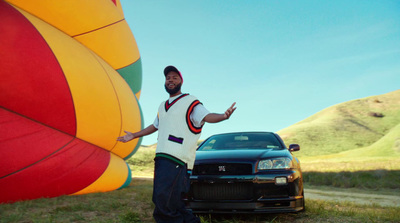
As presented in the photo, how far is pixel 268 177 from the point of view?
435cm

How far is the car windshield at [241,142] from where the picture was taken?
5.80 metres

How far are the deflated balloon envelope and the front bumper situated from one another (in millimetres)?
2981

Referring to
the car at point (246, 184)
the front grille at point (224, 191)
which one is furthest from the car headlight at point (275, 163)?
the front grille at point (224, 191)

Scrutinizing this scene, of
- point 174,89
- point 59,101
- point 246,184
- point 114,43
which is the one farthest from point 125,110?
point 174,89

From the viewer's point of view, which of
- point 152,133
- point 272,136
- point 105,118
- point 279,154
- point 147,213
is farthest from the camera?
point 105,118

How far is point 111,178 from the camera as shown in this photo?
738 centimetres

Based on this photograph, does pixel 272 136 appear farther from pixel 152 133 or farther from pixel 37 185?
pixel 37 185

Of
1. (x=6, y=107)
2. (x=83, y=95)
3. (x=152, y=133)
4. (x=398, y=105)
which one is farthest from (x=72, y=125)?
(x=398, y=105)

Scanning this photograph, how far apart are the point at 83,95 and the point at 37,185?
1.85 metres

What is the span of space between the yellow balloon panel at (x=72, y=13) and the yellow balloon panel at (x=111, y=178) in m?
3.12

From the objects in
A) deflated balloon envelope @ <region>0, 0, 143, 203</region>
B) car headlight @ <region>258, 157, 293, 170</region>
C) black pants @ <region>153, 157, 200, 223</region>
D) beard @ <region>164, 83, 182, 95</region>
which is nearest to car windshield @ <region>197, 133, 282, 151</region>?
car headlight @ <region>258, 157, 293, 170</region>

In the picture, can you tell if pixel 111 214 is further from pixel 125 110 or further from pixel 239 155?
pixel 125 110

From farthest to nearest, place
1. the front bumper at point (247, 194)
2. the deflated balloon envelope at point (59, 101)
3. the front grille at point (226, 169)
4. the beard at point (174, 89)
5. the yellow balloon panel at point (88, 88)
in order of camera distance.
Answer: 1. the yellow balloon panel at point (88, 88)
2. the deflated balloon envelope at point (59, 101)
3. the front grille at point (226, 169)
4. the front bumper at point (247, 194)
5. the beard at point (174, 89)

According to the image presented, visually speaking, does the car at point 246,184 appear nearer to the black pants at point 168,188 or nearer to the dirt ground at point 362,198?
the black pants at point 168,188
